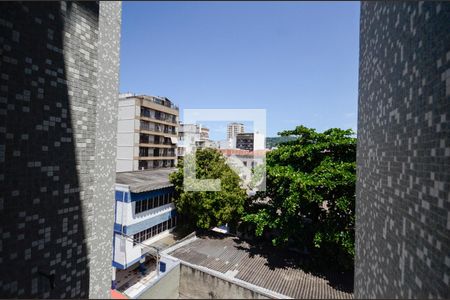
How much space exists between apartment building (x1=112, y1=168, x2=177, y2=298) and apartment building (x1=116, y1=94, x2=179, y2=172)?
1107 centimetres

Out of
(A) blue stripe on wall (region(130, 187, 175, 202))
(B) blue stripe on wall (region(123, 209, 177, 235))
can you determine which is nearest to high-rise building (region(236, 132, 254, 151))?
(B) blue stripe on wall (region(123, 209, 177, 235))

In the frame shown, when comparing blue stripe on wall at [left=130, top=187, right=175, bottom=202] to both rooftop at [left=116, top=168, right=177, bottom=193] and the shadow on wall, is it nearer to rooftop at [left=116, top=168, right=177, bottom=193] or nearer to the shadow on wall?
rooftop at [left=116, top=168, right=177, bottom=193]

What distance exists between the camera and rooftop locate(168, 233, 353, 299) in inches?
355

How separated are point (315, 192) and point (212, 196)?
609 cm

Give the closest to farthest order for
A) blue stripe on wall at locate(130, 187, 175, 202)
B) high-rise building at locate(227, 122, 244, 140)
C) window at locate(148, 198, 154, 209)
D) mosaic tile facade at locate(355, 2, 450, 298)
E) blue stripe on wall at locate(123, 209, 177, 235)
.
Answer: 1. mosaic tile facade at locate(355, 2, 450, 298)
2. blue stripe on wall at locate(123, 209, 177, 235)
3. blue stripe on wall at locate(130, 187, 175, 202)
4. window at locate(148, 198, 154, 209)
5. high-rise building at locate(227, 122, 244, 140)

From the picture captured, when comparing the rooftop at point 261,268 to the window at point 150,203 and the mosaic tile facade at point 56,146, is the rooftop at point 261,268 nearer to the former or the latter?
the window at point 150,203

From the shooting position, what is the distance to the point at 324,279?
32.5 feet

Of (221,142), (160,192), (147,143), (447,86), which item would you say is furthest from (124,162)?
(447,86)

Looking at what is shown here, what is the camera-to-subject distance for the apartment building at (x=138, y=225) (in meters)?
12.8

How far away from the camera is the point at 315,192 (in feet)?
32.4

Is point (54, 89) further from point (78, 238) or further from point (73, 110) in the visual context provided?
point (78, 238)

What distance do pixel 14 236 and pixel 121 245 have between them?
40.2ft

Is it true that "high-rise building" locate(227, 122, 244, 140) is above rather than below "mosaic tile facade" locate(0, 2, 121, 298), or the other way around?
above

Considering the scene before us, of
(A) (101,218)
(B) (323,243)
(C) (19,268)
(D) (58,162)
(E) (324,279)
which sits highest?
(D) (58,162)
